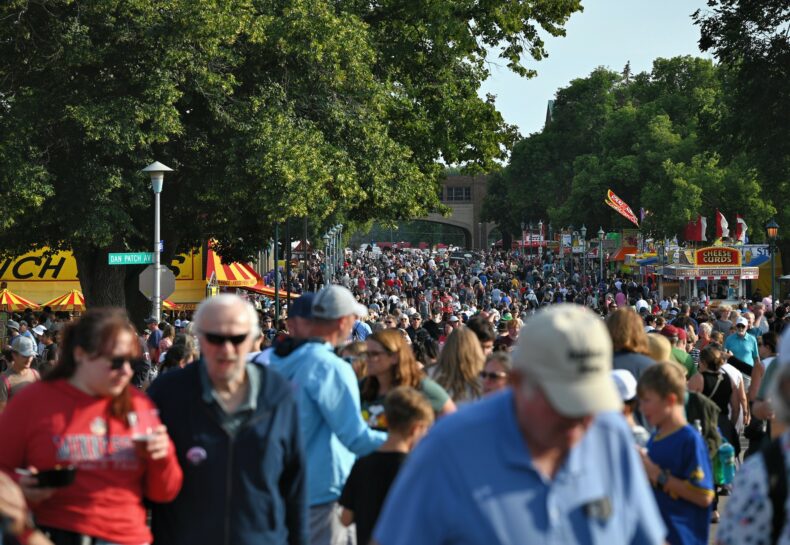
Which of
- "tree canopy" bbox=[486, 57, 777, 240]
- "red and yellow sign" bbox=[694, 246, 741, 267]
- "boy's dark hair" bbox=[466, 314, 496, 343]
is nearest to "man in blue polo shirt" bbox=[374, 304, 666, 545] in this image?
"boy's dark hair" bbox=[466, 314, 496, 343]

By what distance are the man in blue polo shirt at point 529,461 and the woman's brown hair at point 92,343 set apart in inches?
63.1

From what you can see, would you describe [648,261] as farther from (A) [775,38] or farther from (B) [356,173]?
(B) [356,173]

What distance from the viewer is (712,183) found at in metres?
59.6

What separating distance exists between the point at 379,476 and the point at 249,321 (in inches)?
49.8

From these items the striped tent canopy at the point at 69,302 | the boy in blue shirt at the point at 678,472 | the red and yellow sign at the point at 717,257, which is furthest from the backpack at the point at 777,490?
the red and yellow sign at the point at 717,257

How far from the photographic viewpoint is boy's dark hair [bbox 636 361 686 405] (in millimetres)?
6004

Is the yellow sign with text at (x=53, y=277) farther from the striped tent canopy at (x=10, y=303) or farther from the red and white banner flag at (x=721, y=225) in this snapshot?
the red and white banner flag at (x=721, y=225)

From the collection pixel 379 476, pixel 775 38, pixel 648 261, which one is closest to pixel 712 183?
pixel 648 261

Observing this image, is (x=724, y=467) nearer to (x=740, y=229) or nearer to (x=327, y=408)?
(x=327, y=408)

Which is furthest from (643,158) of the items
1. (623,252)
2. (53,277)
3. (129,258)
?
(129,258)

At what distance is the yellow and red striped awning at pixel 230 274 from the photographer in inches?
1435

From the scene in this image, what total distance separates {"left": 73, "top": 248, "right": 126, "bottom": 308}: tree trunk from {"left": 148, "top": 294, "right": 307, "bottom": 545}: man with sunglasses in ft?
78.1

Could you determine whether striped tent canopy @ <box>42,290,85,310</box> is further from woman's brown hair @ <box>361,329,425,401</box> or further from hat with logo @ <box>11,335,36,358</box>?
woman's brown hair @ <box>361,329,425,401</box>

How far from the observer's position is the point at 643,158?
72500 millimetres
